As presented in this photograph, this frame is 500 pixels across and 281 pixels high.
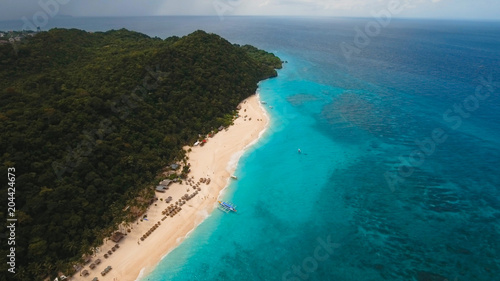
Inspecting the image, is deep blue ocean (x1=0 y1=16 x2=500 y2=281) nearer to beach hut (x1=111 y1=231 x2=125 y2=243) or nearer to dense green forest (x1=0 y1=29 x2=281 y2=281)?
beach hut (x1=111 y1=231 x2=125 y2=243)

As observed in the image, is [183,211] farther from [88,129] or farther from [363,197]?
[363,197]

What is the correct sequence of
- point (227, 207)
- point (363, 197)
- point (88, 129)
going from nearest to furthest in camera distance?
1. point (227, 207)
2. point (88, 129)
3. point (363, 197)

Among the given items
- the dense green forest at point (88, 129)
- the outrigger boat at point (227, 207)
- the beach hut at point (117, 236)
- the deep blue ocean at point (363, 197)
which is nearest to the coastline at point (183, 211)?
the beach hut at point (117, 236)

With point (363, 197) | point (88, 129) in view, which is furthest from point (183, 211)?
point (363, 197)

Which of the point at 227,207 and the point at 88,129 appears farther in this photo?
the point at 88,129

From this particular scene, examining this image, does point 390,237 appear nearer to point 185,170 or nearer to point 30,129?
point 185,170

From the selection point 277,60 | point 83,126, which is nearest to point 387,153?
point 83,126

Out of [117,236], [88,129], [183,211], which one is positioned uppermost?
[88,129]

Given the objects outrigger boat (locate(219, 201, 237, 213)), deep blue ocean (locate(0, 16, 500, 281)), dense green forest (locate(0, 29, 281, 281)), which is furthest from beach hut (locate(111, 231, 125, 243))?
outrigger boat (locate(219, 201, 237, 213))
